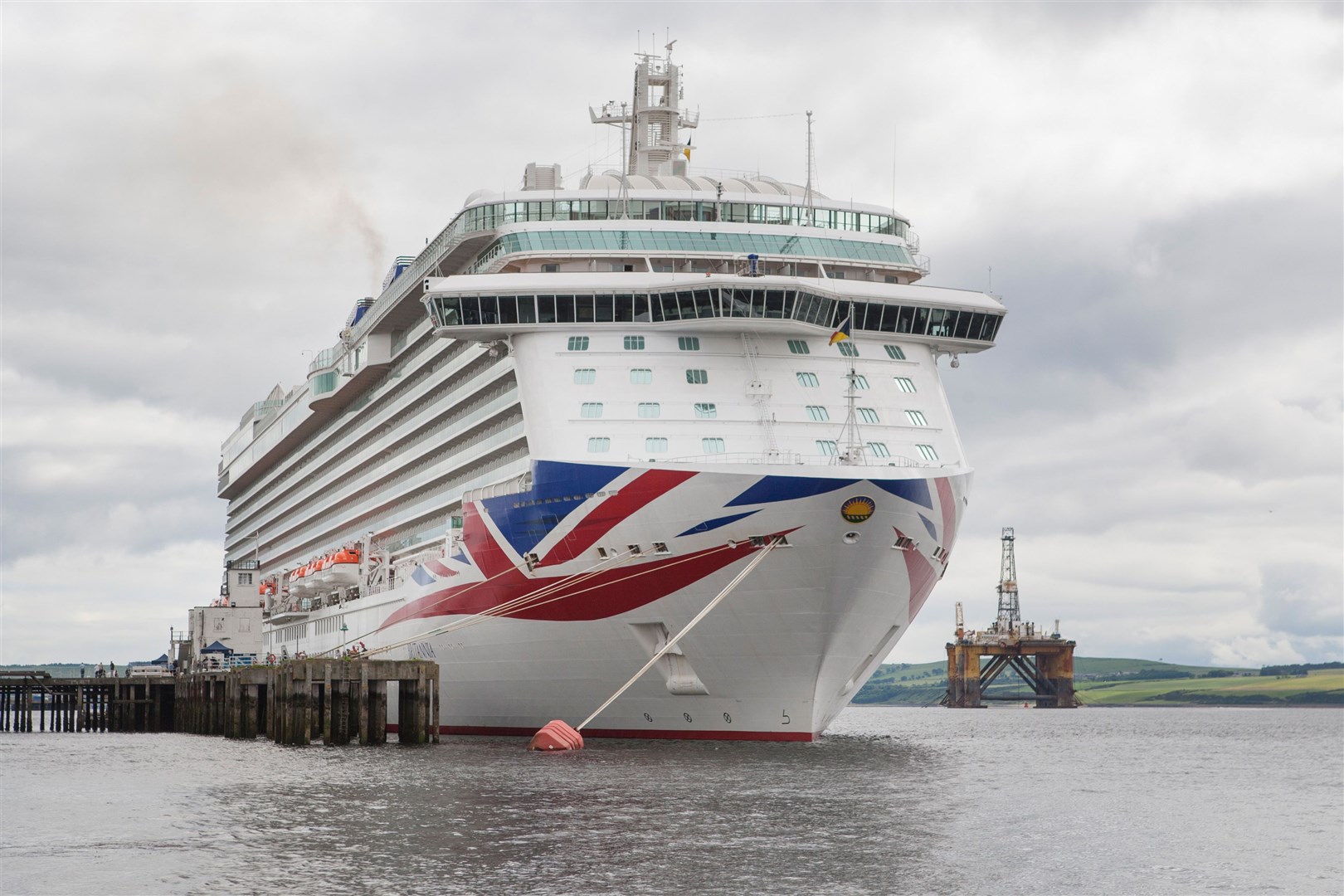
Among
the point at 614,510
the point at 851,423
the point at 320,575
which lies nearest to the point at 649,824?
the point at 614,510

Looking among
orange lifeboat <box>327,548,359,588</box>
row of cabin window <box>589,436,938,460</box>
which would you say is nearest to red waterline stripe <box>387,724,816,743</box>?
row of cabin window <box>589,436,938,460</box>

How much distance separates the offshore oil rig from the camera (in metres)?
141

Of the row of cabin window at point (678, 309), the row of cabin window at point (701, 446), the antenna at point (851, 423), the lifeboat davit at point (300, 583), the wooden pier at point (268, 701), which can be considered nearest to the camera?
the antenna at point (851, 423)

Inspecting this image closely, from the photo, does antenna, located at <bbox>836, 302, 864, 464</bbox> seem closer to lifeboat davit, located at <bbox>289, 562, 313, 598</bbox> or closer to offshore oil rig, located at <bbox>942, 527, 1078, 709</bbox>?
lifeboat davit, located at <bbox>289, 562, 313, 598</bbox>

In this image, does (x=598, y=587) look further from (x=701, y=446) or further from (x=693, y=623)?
(x=701, y=446)

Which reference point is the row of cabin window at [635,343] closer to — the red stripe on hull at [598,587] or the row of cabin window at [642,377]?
the row of cabin window at [642,377]

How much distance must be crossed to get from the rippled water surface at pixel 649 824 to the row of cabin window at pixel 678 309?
10.4m

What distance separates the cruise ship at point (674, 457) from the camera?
36.2 m

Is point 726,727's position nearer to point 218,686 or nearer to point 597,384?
point 597,384

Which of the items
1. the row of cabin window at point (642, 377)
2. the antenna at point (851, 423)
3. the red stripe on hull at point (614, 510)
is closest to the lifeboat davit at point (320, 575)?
the row of cabin window at point (642, 377)

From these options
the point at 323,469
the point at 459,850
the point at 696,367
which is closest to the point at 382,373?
the point at 323,469

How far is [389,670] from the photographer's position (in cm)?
4294

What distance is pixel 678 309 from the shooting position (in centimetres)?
3988

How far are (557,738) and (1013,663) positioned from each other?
108m
